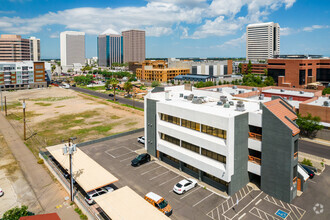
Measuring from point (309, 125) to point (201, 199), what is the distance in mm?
41541

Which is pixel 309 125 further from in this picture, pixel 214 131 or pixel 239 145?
pixel 214 131

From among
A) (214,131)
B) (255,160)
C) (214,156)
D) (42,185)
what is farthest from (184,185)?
(42,185)

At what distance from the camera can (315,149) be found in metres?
54.4

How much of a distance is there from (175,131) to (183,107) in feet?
15.4

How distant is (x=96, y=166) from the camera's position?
39625mm

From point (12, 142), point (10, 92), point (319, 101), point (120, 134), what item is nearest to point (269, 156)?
point (120, 134)

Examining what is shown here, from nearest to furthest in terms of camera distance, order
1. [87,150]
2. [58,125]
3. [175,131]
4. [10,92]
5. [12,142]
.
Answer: [175,131] → [87,150] → [12,142] → [58,125] → [10,92]

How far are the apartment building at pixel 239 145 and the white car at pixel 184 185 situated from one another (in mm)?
2564

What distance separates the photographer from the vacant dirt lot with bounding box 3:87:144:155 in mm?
66875

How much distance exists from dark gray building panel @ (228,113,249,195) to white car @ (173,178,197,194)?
572 cm

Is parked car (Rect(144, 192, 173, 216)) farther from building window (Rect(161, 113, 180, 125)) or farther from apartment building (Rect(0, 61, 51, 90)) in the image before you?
apartment building (Rect(0, 61, 51, 90))

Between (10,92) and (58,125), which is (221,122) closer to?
(58,125)

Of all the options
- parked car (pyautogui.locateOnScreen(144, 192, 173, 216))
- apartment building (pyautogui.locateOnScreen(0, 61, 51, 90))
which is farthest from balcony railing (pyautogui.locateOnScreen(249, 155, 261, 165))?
apartment building (pyautogui.locateOnScreen(0, 61, 51, 90))

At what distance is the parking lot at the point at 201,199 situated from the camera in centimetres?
3059
